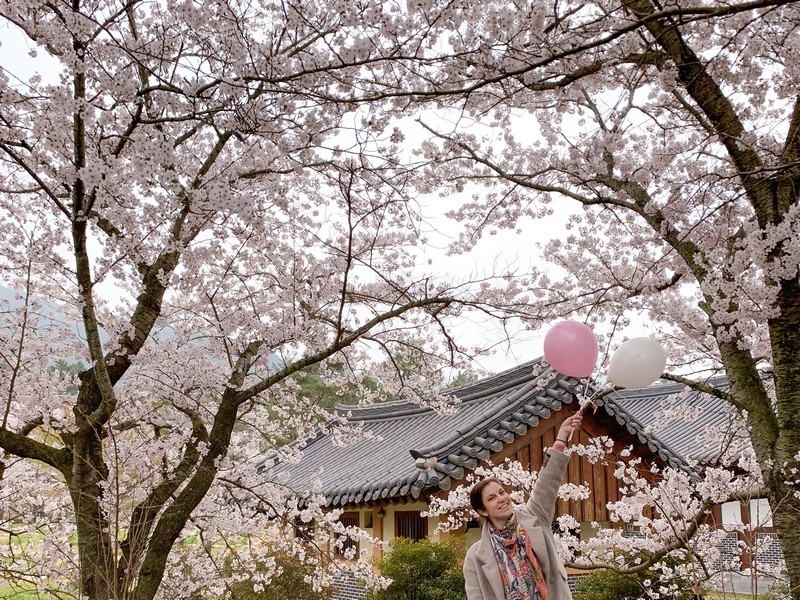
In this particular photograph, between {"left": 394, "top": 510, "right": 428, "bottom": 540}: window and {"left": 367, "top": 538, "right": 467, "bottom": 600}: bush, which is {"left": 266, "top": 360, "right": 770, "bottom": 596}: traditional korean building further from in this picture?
{"left": 367, "top": 538, "right": 467, "bottom": 600}: bush

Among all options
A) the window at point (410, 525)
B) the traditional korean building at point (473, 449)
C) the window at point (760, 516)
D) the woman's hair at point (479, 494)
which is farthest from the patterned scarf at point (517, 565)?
the window at point (410, 525)

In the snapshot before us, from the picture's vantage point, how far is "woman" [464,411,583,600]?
2.88 metres

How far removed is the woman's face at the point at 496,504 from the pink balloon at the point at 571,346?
0.88 m

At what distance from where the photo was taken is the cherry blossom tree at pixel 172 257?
11.0 ft

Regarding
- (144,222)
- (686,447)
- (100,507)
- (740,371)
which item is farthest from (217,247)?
(686,447)

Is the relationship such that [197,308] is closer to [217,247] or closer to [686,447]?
[217,247]

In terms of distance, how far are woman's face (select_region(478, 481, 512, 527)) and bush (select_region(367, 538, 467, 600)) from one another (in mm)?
4458

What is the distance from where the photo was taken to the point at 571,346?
11.7 feet

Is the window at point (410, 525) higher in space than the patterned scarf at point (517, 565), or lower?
lower

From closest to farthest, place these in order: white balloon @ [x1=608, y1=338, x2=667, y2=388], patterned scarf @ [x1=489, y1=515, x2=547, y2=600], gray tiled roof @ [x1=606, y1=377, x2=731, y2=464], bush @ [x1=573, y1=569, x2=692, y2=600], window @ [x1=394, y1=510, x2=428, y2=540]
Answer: patterned scarf @ [x1=489, y1=515, x2=547, y2=600], white balloon @ [x1=608, y1=338, x2=667, y2=388], bush @ [x1=573, y1=569, x2=692, y2=600], window @ [x1=394, y1=510, x2=428, y2=540], gray tiled roof @ [x1=606, y1=377, x2=731, y2=464]

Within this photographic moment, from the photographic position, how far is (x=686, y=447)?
15.0 metres

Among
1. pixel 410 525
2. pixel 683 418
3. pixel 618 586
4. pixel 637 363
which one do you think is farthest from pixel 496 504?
pixel 683 418

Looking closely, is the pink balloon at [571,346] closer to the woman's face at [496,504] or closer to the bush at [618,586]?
the woman's face at [496,504]

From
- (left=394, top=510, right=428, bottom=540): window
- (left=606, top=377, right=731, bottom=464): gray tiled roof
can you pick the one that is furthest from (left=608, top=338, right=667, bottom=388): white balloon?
(left=606, top=377, right=731, bottom=464): gray tiled roof
